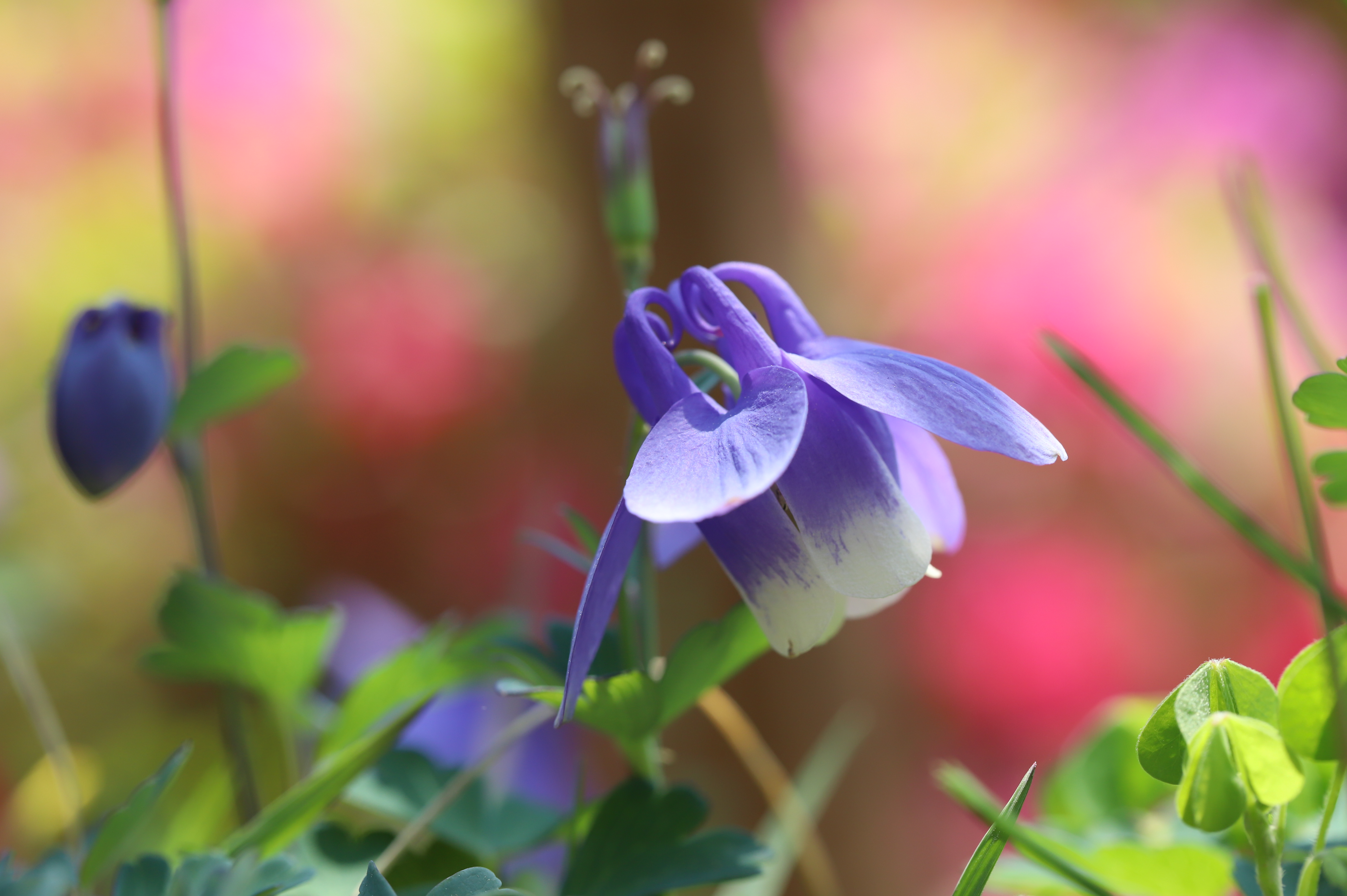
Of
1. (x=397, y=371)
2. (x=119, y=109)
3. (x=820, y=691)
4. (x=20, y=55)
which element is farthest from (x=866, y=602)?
(x=20, y=55)

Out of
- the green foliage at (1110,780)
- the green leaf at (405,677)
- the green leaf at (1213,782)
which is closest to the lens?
the green leaf at (1213,782)

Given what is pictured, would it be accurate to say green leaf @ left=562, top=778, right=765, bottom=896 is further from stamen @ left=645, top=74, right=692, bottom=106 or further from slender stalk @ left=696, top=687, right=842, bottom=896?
stamen @ left=645, top=74, right=692, bottom=106

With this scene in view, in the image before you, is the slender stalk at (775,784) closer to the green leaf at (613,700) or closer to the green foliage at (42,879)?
the green leaf at (613,700)

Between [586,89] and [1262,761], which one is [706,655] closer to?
[1262,761]

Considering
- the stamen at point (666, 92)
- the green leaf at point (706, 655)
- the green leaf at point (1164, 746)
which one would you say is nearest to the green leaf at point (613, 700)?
the green leaf at point (706, 655)

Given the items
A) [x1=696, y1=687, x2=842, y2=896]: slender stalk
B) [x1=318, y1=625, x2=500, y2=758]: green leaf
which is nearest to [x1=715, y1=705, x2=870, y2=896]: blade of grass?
[x1=696, y1=687, x2=842, y2=896]: slender stalk

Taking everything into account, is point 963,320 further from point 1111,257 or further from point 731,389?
point 731,389
